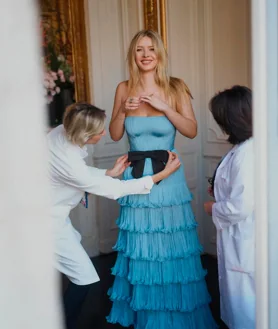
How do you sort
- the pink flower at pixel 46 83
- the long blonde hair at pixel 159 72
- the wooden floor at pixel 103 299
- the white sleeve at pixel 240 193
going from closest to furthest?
the white sleeve at pixel 240 193, the long blonde hair at pixel 159 72, the wooden floor at pixel 103 299, the pink flower at pixel 46 83

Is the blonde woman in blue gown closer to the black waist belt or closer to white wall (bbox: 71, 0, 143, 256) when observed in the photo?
the black waist belt

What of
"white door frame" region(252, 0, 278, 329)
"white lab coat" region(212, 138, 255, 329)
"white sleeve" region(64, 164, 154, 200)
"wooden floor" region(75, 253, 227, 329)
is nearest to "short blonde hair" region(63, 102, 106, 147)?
"white sleeve" region(64, 164, 154, 200)

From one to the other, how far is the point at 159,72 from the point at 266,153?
1361mm

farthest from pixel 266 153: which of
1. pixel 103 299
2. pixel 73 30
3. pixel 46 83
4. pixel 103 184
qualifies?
pixel 73 30

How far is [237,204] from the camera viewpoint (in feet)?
6.39

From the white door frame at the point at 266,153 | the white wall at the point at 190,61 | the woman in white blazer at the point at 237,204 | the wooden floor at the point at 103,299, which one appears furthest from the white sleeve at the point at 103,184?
the white wall at the point at 190,61

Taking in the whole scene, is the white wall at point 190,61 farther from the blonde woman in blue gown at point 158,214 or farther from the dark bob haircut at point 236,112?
the dark bob haircut at point 236,112

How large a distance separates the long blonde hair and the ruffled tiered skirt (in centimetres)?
42

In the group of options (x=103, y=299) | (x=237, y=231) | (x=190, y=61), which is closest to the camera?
(x=237, y=231)

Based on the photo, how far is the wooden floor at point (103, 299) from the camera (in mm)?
2893

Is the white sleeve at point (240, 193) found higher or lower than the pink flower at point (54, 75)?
lower

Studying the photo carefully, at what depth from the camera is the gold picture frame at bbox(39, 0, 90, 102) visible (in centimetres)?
370

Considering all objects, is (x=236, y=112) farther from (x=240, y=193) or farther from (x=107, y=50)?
(x=107, y=50)

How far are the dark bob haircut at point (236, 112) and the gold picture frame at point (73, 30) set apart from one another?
6.36ft
